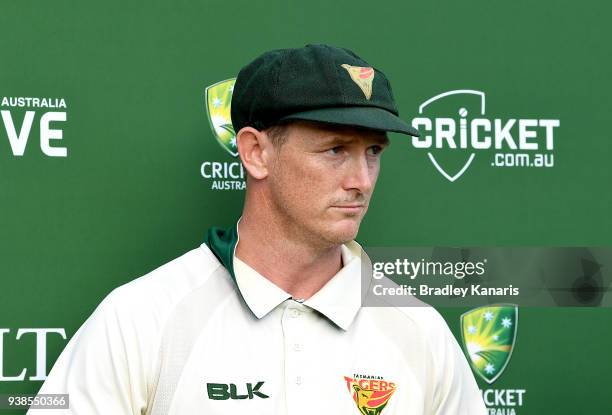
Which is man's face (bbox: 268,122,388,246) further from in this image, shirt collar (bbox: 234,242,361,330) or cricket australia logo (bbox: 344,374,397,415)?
cricket australia logo (bbox: 344,374,397,415)

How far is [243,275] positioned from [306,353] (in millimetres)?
192

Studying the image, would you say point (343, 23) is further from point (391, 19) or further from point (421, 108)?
point (421, 108)

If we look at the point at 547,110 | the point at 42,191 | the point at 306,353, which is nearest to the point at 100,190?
the point at 42,191

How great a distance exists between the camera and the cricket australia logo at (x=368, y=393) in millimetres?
1884

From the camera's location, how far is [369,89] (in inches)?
72.6

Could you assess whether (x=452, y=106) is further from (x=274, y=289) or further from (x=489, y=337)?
(x=274, y=289)

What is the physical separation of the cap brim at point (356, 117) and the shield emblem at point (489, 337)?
697mm

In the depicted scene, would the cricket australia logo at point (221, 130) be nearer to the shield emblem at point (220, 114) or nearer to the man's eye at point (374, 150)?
the shield emblem at point (220, 114)

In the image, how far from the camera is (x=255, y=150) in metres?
1.92

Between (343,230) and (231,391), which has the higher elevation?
(343,230)

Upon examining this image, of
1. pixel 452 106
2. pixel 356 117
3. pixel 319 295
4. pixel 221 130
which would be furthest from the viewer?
pixel 452 106

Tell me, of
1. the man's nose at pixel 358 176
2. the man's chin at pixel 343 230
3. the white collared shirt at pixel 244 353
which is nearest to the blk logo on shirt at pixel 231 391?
the white collared shirt at pixel 244 353

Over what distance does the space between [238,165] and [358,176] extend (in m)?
0.47

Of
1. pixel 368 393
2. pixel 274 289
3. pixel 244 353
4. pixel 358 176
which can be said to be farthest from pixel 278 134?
pixel 368 393
